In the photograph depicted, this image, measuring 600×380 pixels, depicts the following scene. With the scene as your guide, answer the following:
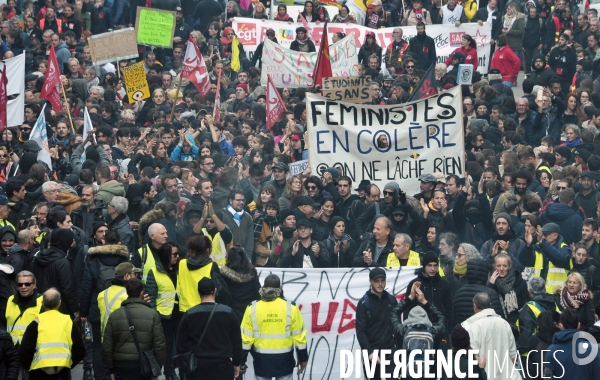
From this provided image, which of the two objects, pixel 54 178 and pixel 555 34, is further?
pixel 555 34

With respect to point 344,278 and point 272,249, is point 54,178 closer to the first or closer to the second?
point 272,249

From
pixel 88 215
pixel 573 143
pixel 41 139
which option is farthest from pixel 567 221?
pixel 41 139

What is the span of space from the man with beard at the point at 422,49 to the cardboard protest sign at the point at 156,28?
4581 mm

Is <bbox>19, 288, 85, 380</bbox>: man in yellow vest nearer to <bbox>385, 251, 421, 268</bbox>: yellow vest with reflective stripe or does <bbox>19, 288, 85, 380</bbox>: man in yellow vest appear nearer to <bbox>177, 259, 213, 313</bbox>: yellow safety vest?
A: <bbox>177, 259, 213, 313</bbox>: yellow safety vest

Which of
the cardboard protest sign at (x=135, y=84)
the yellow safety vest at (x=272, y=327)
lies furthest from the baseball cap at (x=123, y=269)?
the cardboard protest sign at (x=135, y=84)

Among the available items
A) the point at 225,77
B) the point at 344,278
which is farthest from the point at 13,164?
the point at 225,77

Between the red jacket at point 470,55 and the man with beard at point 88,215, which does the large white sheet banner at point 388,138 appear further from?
the red jacket at point 470,55

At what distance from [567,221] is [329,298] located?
305 cm

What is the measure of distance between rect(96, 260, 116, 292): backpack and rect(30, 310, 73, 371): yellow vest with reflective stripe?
3.82 feet

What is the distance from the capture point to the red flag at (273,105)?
18.6 metres

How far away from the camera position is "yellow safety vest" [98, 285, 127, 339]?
10.7m

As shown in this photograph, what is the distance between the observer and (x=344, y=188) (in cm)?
1416

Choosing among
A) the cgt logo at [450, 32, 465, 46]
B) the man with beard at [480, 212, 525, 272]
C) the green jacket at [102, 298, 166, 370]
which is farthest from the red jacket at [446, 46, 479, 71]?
the green jacket at [102, 298, 166, 370]

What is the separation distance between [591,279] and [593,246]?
77cm
